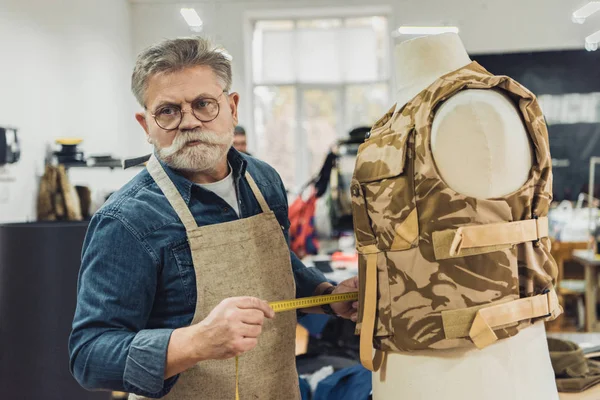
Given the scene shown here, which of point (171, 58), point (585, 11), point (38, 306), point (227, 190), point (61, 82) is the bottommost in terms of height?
point (38, 306)

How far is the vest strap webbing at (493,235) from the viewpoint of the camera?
1.28 m

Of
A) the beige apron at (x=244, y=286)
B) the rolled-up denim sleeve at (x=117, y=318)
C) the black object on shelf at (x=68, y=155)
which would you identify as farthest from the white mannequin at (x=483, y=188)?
the black object on shelf at (x=68, y=155)

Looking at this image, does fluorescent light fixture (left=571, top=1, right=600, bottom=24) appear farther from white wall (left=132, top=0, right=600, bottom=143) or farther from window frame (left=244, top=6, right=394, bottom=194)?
window frame (left=244, top=6, right=394, bottom=194)

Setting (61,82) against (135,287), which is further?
(61,82)

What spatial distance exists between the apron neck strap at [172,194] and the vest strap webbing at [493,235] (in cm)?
68

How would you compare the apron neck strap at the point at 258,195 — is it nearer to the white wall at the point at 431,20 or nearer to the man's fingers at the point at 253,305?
the man's fingers at the point at 253,305

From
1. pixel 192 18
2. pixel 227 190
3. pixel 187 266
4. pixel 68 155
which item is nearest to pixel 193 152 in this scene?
pixel 227 190

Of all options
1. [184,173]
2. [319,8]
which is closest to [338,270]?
[184,173]

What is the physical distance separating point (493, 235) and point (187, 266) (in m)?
0.77

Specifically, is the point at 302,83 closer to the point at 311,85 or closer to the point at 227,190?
the point at 311,85

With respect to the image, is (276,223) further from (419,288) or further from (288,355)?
(419,288)

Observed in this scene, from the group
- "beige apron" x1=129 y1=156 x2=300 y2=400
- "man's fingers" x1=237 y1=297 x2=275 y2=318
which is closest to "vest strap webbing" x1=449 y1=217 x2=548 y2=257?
"man's fingers" x1=237 y1=297 x2=275 y2=318

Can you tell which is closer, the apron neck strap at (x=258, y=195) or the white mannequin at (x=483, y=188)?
the white mannequin at (x=483, y=188)

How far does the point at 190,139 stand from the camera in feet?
5.22
